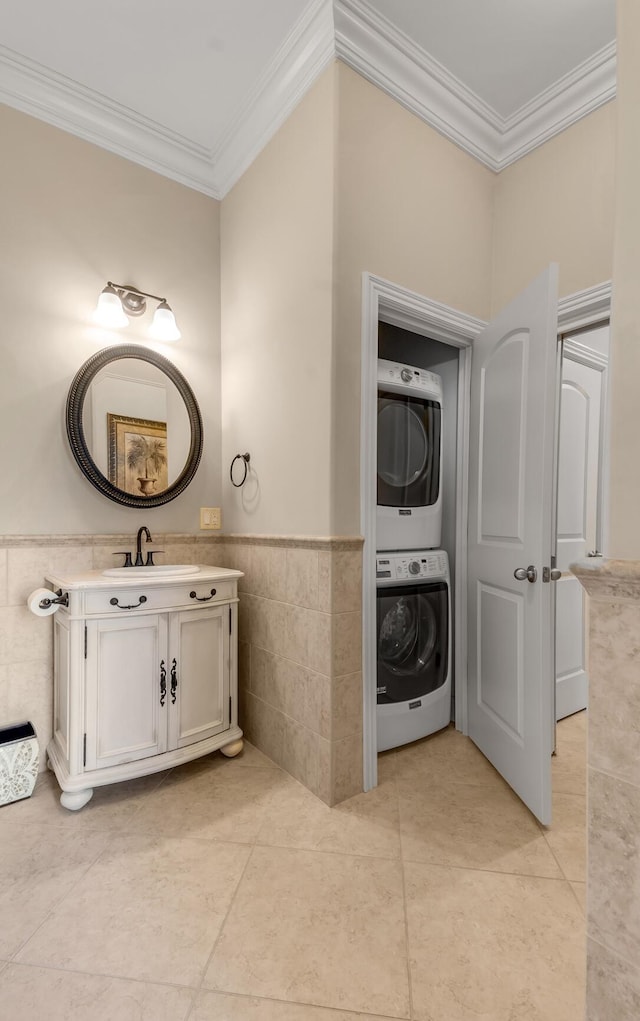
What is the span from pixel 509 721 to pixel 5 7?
3.14 m

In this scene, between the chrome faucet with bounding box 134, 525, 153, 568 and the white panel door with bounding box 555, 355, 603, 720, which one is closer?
the chrome faucet with bounding box 134, 525, 153, 568

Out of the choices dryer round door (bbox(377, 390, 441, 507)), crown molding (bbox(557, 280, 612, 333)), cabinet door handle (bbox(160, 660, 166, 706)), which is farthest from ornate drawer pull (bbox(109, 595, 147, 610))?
crown molding (bbox(557, 280, 612, 333))

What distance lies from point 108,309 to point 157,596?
1.26 metres

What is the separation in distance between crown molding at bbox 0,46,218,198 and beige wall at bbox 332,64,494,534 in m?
0.96

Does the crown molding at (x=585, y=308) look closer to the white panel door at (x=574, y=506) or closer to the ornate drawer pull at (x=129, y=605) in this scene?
the white panel door at (x=574, y=506)

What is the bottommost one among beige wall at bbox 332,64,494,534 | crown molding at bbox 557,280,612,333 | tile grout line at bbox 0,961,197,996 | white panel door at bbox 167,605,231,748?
tile grout line at bbox 0,961,197,996

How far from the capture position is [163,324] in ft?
7.28

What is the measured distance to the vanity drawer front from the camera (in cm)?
172

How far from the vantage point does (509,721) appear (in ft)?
6.01

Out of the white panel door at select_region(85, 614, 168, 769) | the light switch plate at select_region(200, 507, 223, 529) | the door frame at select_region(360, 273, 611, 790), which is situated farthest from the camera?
the light switch plate at select_region(200, 507, 223, 529)

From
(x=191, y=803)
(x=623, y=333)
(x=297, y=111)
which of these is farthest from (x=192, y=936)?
(x=297, y=111)

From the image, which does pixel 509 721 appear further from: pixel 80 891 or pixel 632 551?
pixel 80 891

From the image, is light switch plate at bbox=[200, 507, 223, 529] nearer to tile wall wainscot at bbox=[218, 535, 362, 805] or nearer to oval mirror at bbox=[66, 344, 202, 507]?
oval mirror at bbox=[66, 344, 202, 507]

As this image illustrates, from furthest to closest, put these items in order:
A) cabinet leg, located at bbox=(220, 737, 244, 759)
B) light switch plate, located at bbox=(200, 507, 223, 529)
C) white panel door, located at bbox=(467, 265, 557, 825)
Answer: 1. light switch plate, located at bbox=(200, 507, 223, 529)
2. cabinet leg, located at bbox=(220, 737, 244, 759)
3. white panel door, located at bbox=(467, 265, 557, 825)
